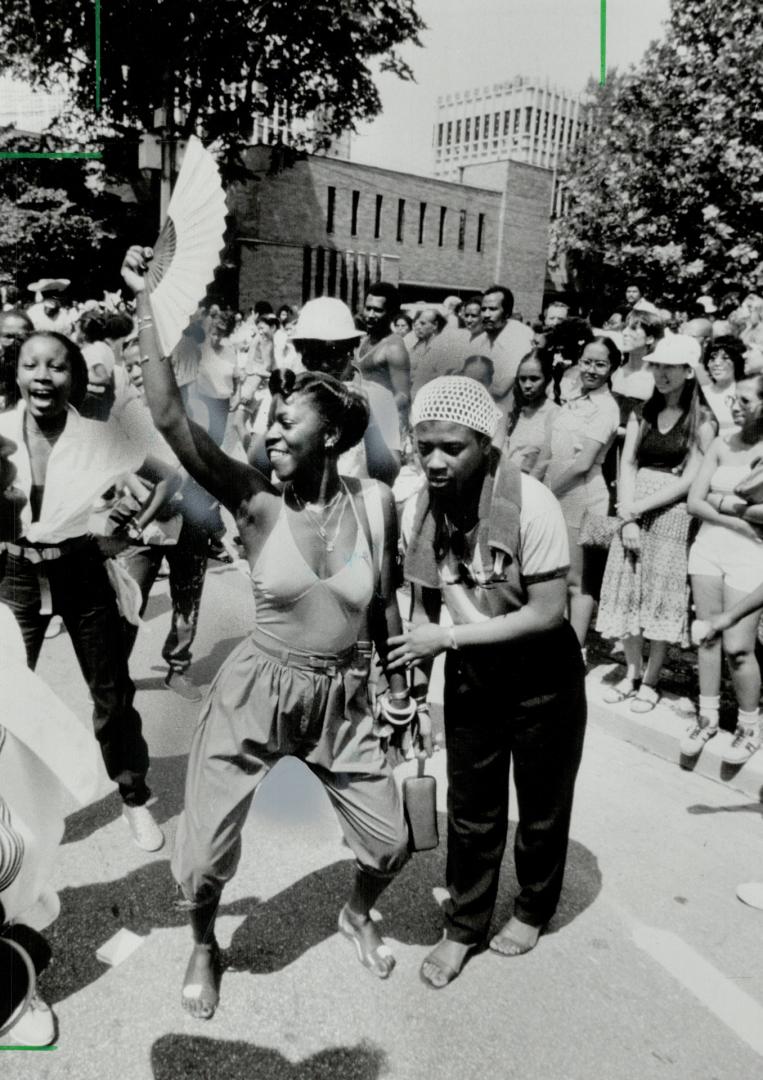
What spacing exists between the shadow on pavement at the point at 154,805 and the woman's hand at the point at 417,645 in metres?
1.69

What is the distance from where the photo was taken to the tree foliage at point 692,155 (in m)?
17.8

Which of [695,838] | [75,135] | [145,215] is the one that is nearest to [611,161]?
[145,215]

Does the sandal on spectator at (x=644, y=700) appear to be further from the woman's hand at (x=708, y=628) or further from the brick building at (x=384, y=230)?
the brick building at (x=384, y=230)

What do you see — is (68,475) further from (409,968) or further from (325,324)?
(409,968)

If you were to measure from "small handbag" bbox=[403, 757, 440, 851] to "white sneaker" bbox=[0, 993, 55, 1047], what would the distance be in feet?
3.73

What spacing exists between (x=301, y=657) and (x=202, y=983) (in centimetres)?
102

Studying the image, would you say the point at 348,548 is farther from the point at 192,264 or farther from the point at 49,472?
the point at 49,472

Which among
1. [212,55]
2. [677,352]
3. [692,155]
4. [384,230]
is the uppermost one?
[212,55]

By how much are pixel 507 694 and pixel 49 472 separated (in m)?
1.78

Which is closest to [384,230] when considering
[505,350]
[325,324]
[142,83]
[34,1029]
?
[142,83]

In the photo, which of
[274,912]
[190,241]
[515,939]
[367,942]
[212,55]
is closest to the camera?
[190,241]

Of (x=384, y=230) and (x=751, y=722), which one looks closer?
(x=751, y=722)

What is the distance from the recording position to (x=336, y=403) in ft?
9.07

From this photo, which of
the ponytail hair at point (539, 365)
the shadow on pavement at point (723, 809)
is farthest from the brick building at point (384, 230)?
the shadow on pavement at point (723, 809)
